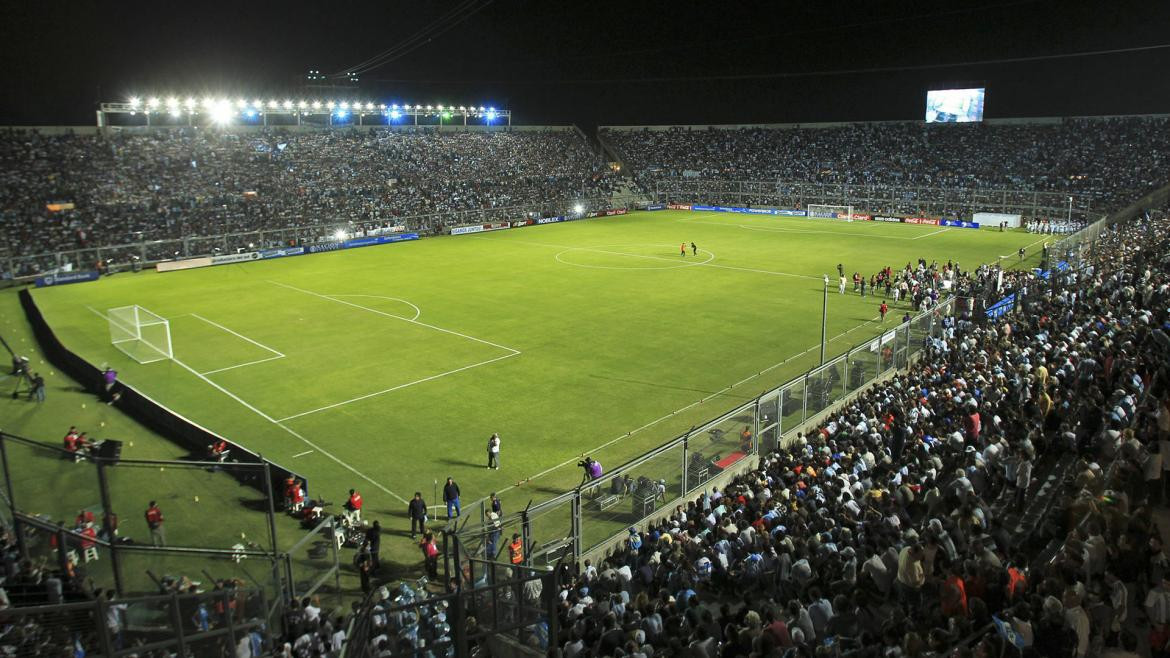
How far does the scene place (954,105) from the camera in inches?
3310

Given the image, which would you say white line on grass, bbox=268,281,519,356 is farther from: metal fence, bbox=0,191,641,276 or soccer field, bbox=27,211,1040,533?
metal fence, bbox=0,191,641,276

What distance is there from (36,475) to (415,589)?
5.84 m

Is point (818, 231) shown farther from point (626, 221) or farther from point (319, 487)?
point (319, 487)

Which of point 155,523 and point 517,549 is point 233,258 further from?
point 155,523

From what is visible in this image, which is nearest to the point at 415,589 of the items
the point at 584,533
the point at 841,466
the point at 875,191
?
the point at 584,533

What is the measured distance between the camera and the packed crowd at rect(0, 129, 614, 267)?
2109 inches

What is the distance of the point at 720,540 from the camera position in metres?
13.2

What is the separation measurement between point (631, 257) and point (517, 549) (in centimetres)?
3950

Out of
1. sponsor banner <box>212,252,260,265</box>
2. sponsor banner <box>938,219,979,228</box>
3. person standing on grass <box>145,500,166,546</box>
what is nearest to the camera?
person standing on grass <box>145,500,166,546</box>

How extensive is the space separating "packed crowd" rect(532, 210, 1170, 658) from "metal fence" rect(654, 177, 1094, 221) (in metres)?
51.6

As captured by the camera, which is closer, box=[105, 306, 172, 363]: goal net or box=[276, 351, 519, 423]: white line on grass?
box=[276, 351, 519, 423]: white line on grass

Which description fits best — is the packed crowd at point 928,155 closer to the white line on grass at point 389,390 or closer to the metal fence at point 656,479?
the metal fence at point 656,479

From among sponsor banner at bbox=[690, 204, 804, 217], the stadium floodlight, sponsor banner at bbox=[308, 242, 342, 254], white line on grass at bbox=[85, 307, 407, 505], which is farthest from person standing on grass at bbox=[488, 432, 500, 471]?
sponsor banner at bbox=[690, 204, 804, 217]

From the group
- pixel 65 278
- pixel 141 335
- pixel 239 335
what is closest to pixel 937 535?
pixel 239 335
